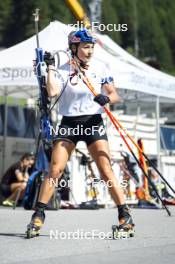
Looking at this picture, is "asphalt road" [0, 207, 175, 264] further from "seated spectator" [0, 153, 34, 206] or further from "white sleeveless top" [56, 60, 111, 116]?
"seated spectator" [0, 153, 34, 206]

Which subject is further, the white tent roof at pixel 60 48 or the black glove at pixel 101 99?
the white tent roof at pixel 60 48

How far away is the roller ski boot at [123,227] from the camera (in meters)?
6.92

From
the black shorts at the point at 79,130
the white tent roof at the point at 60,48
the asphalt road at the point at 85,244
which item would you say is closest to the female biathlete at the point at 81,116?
the black shorts at the point at 79,130

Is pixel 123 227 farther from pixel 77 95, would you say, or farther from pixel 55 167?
pixel 77 95

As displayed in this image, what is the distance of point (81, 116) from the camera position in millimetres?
7039

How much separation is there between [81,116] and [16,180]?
6.46m

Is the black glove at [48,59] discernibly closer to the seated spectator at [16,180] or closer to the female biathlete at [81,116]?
the female biathlete at [81,116]

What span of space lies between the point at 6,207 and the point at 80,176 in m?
1.43

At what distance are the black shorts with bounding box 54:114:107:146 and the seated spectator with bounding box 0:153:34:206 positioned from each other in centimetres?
607

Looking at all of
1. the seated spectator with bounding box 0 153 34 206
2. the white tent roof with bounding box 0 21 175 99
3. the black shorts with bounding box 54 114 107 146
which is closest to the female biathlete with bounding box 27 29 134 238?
the black shorts with bounding box 54 114 107 146

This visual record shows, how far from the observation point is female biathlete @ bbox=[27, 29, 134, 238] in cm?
694

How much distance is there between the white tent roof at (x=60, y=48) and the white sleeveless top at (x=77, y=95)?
Result: 4.80 m

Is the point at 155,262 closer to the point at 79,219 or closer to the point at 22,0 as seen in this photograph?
the point at 79,219

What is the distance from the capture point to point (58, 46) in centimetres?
1284
